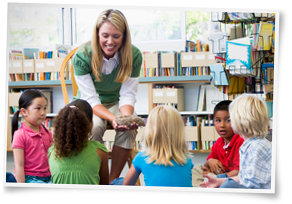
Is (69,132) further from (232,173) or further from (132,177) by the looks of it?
(232,173)

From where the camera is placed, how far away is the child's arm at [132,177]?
1713 mm

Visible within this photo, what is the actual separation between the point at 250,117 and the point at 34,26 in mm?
1322

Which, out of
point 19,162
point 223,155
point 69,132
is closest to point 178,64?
point 223,155

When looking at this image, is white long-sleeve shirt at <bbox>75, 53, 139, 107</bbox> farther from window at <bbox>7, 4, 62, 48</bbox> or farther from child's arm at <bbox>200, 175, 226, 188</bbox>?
child's arm at <bbox>200, 175, 226, 188</bbox>

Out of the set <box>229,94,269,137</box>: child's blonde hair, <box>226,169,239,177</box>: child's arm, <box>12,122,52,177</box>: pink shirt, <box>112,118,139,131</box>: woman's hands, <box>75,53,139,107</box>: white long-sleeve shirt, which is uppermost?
<box>75,53,139,107</box>: white long-sleeve shirt

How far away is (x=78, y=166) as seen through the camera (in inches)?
67.4

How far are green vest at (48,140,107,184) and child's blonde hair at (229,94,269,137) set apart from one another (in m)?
0.65

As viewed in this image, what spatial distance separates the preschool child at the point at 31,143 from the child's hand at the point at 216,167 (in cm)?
82

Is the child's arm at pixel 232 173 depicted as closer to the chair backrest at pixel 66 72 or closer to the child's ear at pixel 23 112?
the chair backrest at pixel 66 72

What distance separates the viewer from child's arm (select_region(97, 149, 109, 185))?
5.73 ft

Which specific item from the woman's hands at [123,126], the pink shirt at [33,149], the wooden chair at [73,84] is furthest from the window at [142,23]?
the pink shirt at [33,149]

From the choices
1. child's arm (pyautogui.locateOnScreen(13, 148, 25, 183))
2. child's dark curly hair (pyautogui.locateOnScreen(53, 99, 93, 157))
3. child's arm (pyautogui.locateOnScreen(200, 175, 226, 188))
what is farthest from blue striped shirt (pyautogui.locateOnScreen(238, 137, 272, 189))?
child's arm (pyautogui.locateOnScreen(13, 148, 25, 183))
